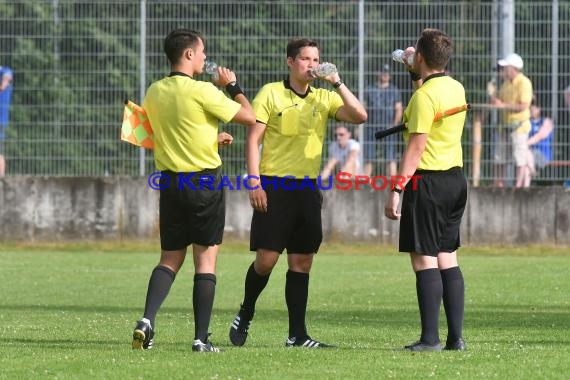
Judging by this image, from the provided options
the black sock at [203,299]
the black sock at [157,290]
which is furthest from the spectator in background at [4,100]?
the black sock at [203,299]

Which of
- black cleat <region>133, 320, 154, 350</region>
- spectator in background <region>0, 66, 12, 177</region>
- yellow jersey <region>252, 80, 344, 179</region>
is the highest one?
spectator in background <region>0, 66, 12, 177</region>

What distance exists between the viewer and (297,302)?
10352 millimetres

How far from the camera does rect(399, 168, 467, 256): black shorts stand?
31.6 ft

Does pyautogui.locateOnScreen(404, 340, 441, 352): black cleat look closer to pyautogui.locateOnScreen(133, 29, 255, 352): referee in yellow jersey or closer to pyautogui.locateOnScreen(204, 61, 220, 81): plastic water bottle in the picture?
pyautogui.locateOnScreen(133, 29, 255, 352): referee in yellow jersey

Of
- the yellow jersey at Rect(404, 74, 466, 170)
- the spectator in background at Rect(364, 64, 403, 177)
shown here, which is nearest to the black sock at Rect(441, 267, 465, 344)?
the yellow jersey at Rect(404, 74, 466, 170)

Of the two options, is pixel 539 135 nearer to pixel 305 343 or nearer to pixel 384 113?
pixel 384 113

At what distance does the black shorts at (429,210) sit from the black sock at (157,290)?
61.0 inches

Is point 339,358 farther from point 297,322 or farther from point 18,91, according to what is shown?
point 18,91

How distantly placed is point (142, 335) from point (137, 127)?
4.77 feet

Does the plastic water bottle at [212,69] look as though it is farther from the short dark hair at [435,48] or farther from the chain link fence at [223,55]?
the chain link fence at [223,55]

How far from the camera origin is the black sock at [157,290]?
9.55m

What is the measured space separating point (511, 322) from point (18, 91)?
12090 mm

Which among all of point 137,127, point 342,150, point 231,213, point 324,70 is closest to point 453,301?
point 324,70

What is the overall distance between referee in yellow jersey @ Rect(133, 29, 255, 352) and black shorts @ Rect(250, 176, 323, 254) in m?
0.66
